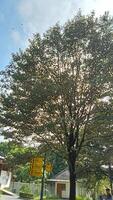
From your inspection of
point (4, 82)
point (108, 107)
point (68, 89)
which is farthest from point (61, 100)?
point (4, 82)

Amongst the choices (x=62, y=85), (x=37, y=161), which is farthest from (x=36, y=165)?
(x=62, y=85)

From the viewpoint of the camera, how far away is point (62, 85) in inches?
840

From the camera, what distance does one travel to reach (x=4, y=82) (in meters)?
24.3

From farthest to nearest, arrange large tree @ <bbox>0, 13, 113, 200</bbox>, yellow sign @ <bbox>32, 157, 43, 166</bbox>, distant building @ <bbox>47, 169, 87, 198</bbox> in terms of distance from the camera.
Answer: distant building @ <bbox>47, 169, 87, 198</bbox> < yellow sign @ <bbox>32, 157, 43, 166</bbox> < large tree @ <bbox>0, 13, 113, 200</bbox>

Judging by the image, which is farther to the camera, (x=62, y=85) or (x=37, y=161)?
(x=37, y=161)

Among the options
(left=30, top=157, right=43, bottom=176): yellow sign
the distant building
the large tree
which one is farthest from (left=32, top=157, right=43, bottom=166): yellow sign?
the distant building

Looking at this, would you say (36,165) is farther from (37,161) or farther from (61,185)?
(61,185)

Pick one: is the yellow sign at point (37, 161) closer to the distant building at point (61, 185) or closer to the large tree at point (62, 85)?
the large tree at point (62, 85)

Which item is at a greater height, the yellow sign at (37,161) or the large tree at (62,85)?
the large tree at (62,85)

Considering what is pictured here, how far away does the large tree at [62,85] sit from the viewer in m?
21.5

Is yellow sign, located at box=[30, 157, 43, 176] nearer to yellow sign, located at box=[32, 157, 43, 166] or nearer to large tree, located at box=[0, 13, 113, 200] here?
yellow sign, located at box=[32, 157, 43, 166]

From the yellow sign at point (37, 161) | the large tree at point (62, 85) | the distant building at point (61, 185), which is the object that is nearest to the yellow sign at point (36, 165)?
the yellow sign at point (37, 161)

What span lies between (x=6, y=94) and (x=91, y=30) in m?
6.62

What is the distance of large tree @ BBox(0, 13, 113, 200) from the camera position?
2150cm
